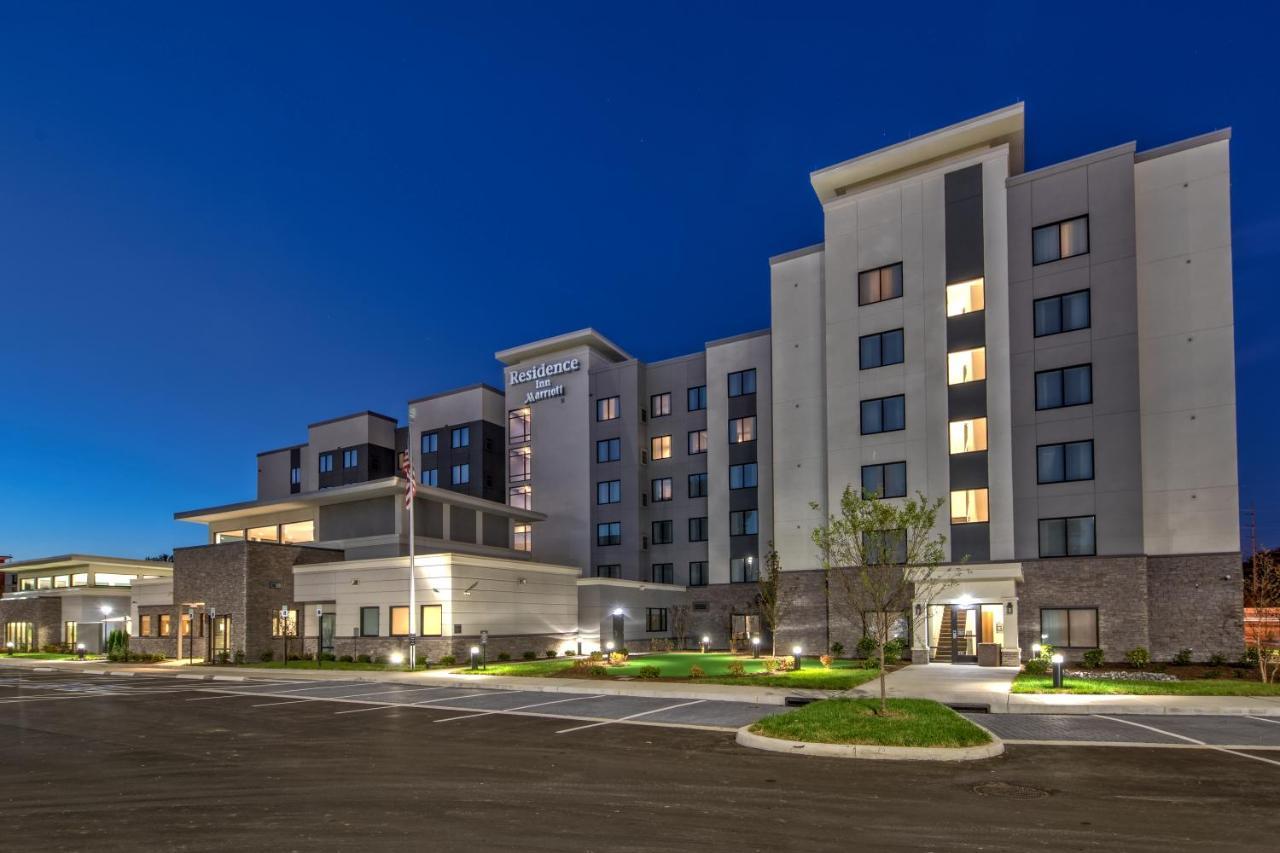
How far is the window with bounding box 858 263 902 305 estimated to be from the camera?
133 feet

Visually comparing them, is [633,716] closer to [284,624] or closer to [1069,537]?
[1069,537]

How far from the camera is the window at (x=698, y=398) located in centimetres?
5797

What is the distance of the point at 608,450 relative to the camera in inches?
2371

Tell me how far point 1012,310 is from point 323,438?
57870 mm

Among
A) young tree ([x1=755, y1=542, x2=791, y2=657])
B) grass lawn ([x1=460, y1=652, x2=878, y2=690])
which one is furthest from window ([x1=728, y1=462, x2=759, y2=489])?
grass lawn ([x1=460, y1=652, x2=878, y2=690])

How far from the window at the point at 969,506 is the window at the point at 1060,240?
1088cm

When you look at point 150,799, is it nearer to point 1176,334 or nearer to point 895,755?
point 895,755

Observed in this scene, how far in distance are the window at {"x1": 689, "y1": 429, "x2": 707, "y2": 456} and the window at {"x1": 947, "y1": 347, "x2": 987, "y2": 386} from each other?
70.2 ft

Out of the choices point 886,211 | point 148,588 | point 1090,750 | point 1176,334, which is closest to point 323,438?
point 148,588

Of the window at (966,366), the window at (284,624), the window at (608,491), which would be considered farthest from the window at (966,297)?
the window at (284,624)

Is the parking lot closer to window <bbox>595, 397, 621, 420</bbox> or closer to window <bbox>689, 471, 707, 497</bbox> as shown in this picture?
window <bbox>689, 471, 707, 497</bbox>

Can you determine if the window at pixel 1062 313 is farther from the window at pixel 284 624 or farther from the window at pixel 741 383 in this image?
the window at pixel 284 624

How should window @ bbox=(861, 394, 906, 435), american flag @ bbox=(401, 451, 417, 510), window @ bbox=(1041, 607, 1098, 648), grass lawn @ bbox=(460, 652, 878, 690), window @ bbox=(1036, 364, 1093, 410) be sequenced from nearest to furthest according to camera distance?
grass lawn @ bbox=(460, 652, 878, 690), window @ bbox=(1041, 607, 1098, 648), american flag @ bbox=(401, 451, 417, 510), window @ bbox=(1036, 364, 1093, 410), window @ bbox=(861, 394, 906, 435)

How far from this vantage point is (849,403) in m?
41.2
